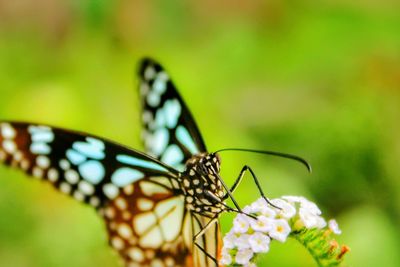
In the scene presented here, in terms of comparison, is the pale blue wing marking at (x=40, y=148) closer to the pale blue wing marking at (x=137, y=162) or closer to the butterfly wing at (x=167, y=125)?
the pale blue wing marking at (x=137, y=162)

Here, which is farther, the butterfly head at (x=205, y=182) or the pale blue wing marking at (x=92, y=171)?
the pale blue wing marking at (x=92, y=171)

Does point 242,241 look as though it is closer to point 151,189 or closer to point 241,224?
point 241,224

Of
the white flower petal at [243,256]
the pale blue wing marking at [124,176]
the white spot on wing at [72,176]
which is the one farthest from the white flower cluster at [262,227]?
the white spot on wing at [72,176]

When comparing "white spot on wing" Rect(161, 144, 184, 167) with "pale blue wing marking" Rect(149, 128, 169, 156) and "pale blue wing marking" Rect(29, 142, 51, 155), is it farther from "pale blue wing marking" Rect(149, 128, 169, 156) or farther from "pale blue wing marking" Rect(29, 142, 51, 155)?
"pale blue wing marking" Rect(29, 142, 51, 155)

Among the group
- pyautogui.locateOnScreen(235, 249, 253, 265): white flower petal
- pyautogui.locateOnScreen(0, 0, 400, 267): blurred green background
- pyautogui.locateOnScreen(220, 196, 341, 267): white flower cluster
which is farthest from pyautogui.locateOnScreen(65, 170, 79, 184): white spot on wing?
pyautogui.locateOnScreen(235, 249, 253, 265): white flower petal

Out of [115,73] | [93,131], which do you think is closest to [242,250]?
[93,131]

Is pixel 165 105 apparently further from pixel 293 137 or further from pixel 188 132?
pixel 293 137

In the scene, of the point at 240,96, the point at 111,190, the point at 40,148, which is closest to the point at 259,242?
the point at 111,190

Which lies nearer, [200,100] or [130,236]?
[130,236]
